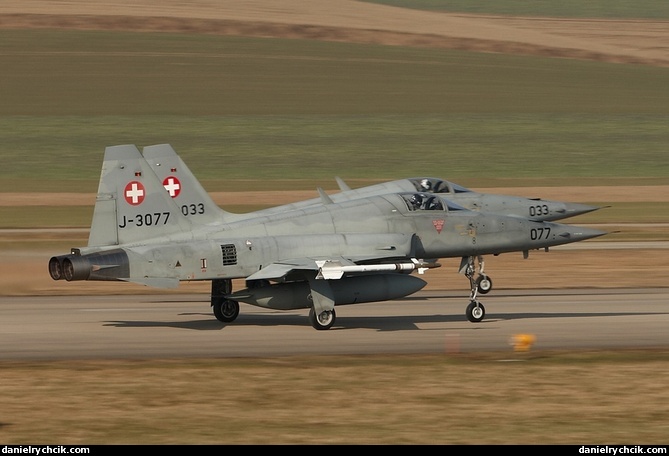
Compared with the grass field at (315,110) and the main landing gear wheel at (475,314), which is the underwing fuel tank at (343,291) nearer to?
the main landing gear wheel at (475,314)

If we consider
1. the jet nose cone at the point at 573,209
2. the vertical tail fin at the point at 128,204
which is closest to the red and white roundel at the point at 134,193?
the vertical tail fin at the point at 128,204

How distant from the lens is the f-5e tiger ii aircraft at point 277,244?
22.4m

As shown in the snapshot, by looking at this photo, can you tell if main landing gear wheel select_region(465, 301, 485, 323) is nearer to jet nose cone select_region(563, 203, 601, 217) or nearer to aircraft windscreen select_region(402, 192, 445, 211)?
aircraft windscreen select_region(402, 192, 445, 211)

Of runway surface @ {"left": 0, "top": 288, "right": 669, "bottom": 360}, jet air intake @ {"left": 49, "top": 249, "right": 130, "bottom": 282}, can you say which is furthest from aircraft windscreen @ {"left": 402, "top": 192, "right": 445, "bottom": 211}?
jet air intake @ {"left": 49, "top": 249, "right": 130, "bottom": 282}

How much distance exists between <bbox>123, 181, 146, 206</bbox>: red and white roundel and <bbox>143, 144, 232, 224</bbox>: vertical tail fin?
1.18 m

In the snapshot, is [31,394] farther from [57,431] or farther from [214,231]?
[214,231]

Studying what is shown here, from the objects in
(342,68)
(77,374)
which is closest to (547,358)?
(77,374)

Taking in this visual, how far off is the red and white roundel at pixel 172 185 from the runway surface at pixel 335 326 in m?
2.86

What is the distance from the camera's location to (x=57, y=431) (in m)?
14.0

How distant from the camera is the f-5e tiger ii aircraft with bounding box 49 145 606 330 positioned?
73.5 ft

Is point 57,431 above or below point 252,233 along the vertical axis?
below

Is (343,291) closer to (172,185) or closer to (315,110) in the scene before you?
(172,185)

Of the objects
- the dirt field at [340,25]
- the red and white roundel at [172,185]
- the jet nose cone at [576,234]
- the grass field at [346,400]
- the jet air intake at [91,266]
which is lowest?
the grass field at [346,400]

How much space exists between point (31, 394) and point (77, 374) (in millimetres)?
1698
